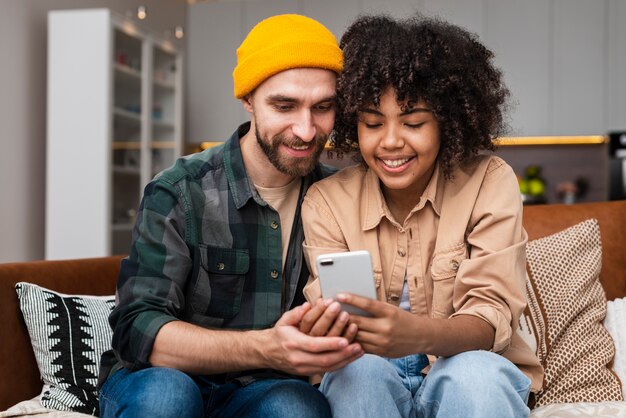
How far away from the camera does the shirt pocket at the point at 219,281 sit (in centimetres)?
166

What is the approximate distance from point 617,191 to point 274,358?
5.05 metres

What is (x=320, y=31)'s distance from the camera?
5.63 ft

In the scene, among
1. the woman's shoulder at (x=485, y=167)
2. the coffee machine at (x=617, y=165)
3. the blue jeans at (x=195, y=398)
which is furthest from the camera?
the coffee machine at (x=617, y=165)

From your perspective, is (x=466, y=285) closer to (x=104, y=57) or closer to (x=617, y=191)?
(x=104, y=57)

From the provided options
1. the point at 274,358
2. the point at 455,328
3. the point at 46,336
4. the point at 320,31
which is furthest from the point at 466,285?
the point at 46,336

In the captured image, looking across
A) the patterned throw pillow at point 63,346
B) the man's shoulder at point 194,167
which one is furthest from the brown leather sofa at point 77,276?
the man's shoulder at point 194,167

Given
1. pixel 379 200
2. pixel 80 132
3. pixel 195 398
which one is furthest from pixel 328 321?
pixel 80 132

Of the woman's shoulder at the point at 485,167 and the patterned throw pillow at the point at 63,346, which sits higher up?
the woman's shoulder at the point at 485,167

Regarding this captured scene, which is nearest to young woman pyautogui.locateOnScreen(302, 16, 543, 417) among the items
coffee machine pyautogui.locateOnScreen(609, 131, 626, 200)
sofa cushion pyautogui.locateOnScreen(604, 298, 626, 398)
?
sofa cushion pyautogui.locateOnScreen(604, 298, 626, 398)

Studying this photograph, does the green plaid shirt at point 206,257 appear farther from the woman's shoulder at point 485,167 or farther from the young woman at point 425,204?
the woman's shoulder at point 485,167

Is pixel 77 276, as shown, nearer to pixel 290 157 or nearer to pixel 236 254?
pixel 236 254

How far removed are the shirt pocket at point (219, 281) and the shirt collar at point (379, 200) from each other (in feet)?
0.91

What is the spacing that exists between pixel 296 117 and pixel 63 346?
79 cm

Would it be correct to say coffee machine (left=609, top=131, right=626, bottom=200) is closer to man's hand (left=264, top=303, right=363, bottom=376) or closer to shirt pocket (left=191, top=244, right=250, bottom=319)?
shirt pocket (left=191, top=244, right=250, bottom=319)
